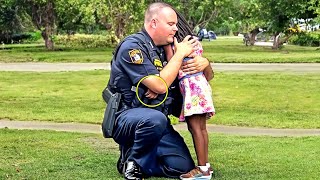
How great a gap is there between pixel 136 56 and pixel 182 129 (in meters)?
5.15

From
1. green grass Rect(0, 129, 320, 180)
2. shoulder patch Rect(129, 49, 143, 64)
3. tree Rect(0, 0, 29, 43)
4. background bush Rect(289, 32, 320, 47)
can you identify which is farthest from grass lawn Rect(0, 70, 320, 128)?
background bush Rect(289, 32, 320, 47)

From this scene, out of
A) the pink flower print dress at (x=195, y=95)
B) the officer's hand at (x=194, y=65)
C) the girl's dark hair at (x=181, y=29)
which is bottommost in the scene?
the pink flower print dress at (x=195, y=95)

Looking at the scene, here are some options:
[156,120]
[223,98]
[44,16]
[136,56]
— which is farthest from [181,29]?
[44,16]

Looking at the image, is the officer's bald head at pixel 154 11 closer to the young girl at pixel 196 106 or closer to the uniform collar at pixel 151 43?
the uniform collar at pixel 151 43

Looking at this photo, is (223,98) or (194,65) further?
(223,98)

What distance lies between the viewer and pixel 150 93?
18.0 feet

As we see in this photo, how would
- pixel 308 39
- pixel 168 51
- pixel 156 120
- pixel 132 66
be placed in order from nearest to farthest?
pixel 156 120 → pixel 132 66 → pixel 168 51 → pixel 308 39

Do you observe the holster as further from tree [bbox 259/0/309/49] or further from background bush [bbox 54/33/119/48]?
background bush [bbox 54/33/119/48]

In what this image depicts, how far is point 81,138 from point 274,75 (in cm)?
1197

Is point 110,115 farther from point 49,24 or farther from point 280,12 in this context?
point 49,24

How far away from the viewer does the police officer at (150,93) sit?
5.42 metres

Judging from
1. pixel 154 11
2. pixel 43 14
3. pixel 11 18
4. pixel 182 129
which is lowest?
pixel 11 18

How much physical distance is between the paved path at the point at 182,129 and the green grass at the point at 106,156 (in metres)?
0.90

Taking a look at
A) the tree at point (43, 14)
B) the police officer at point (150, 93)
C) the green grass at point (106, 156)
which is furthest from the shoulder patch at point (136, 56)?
the tree at point (43, 14)
